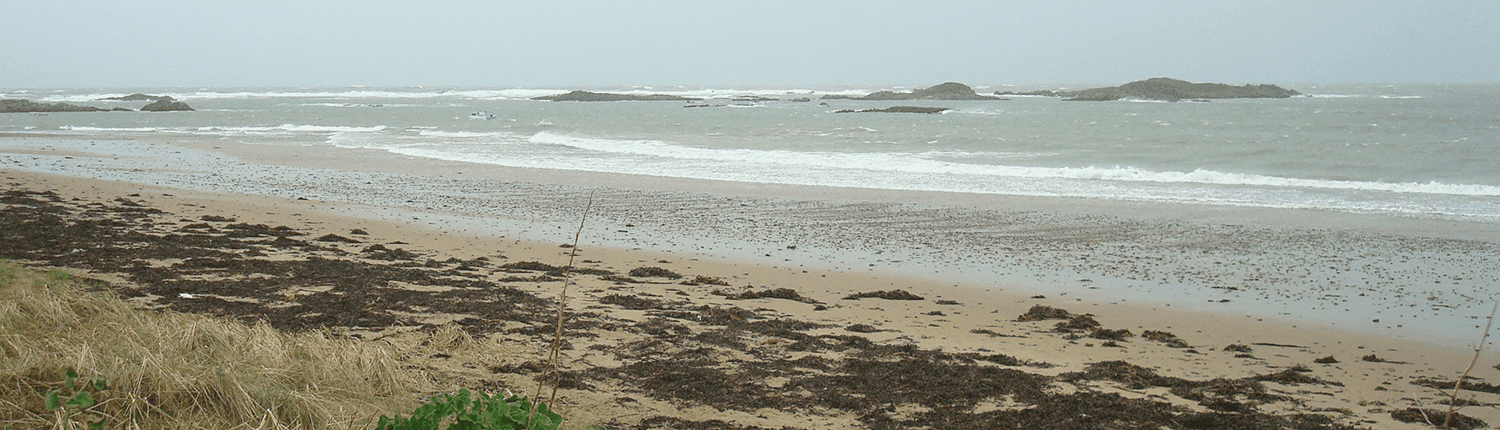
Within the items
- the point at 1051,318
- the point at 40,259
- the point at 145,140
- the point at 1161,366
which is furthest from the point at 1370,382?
the point at 145,140

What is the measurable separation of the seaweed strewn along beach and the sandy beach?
30 millimetres

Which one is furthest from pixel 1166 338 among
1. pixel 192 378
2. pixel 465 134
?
pixel 465 134

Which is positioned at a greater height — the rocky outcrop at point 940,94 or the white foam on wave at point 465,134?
the rocky outcrop at point 940,94

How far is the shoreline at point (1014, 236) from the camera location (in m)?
9.22

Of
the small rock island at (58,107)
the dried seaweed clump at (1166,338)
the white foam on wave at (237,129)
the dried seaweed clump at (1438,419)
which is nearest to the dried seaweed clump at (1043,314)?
the dried seaweed clump at (1166,338)

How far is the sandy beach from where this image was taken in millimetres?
5578

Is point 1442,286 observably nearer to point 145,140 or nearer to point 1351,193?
point 1351,193

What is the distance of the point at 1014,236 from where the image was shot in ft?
42.1

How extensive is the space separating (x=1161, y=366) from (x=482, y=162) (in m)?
21.8

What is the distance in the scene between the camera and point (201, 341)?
191 inches

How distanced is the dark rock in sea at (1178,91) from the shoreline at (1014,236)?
310ft

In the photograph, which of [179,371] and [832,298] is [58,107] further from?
[179,371]

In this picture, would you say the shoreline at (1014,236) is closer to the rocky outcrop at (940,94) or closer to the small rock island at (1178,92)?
the rocky outcrop at (940,94)

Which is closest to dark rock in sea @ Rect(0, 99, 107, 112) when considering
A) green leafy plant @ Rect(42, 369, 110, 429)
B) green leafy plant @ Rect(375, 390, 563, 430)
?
green leafy plant @ Rect(42, 369, 110, 429)
